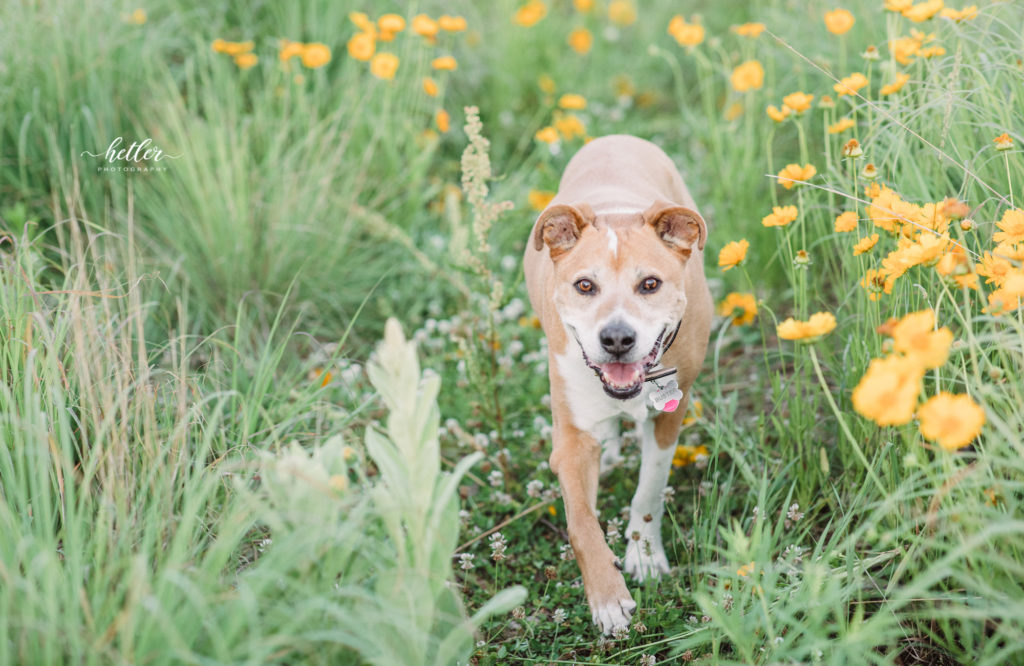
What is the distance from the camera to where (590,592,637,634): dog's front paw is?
310 cm

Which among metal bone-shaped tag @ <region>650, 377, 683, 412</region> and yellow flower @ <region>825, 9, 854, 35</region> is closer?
metal bone-shaped tag @ <region>650, 377, 683, 412</region>

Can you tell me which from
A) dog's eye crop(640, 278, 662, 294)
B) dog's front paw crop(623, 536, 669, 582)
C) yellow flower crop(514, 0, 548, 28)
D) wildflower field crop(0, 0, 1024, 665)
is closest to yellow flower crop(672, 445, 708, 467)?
wildflower field crop(0, 0, 1024, 665)

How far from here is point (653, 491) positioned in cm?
355

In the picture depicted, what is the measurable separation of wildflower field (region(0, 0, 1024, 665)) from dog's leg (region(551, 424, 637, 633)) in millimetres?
111

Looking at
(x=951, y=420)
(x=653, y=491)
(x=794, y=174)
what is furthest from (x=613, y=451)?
(x=951, y=420)

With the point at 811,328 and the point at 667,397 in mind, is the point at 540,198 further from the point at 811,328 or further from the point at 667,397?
the point at 811,328

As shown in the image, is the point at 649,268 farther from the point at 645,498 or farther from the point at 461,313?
the point at 461,313

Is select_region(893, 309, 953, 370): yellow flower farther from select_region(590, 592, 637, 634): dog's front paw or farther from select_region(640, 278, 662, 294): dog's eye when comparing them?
select_region(590, 592, 637, 634): dog's front paw

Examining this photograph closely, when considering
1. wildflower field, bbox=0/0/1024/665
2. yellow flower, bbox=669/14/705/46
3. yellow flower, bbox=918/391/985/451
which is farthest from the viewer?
yellow flower, bbox=669/14/705/46

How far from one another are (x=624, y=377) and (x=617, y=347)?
0.13 metres

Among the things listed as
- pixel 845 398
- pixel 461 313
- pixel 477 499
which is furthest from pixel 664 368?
pixel 461 313

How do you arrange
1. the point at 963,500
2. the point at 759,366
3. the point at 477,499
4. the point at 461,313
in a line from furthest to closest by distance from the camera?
the point at 461,313 → the point at 759,366 → the point at 477,499 → the point at 963,500

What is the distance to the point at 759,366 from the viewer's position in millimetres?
4629

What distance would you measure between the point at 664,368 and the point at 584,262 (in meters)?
0.49
